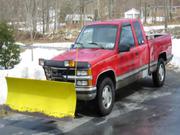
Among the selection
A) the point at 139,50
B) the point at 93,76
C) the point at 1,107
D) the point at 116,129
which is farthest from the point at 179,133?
the point at 1,107

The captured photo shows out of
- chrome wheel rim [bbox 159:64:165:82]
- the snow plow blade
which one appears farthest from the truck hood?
chrome wheel rim [bbox 159:64:165:82]

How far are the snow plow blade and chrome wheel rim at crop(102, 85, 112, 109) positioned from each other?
127cm

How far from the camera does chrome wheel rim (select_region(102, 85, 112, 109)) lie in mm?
8742

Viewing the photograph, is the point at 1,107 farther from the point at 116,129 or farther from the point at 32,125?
the point at 116,129

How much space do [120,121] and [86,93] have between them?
893mm

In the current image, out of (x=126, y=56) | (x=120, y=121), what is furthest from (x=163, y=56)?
(x=120, y=121)

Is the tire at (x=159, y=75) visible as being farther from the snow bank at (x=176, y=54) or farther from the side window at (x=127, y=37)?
the snow bank at (x=176, y=54)

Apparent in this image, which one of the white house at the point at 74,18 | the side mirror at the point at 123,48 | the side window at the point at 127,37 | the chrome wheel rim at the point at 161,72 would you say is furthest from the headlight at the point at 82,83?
the white house at the point at 74,18

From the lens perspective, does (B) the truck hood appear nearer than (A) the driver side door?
Yes

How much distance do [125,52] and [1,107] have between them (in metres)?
3.11

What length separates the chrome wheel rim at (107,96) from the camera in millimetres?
8742

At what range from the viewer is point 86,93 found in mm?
8242

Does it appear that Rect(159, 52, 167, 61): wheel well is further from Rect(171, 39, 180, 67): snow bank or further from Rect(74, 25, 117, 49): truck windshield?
Rect(171, 39, 180, 67): snow bank

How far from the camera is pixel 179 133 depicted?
740cm
